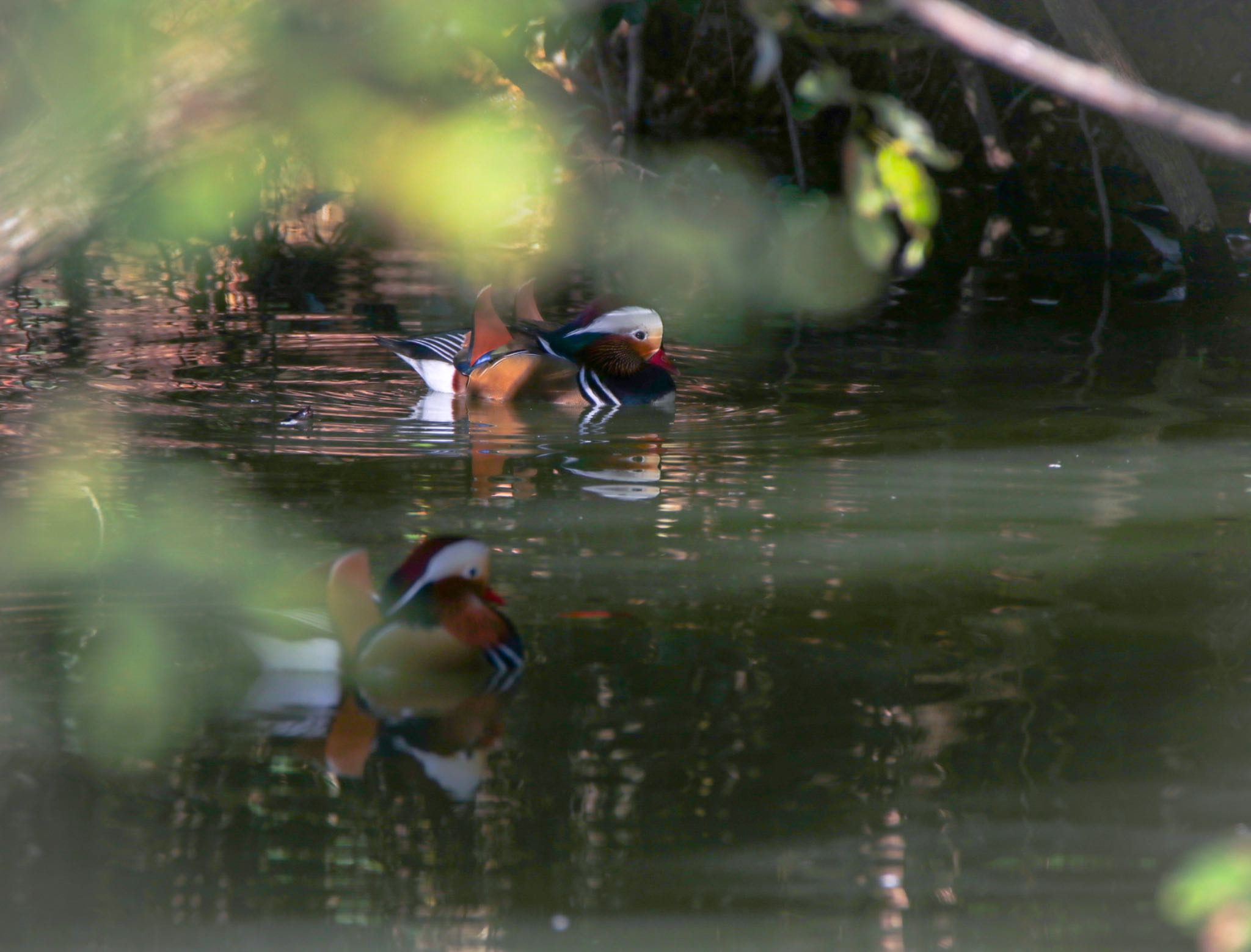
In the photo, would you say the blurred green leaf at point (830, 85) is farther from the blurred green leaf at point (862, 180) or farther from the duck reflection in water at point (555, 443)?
the duck reflection in water at point (555, 443)

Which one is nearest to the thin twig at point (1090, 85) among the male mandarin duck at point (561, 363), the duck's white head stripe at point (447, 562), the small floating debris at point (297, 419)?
the duck's white head stripe at point (447, 562)

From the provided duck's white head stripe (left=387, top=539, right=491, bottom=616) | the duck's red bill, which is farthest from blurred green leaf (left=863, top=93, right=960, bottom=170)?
the duck's red bill

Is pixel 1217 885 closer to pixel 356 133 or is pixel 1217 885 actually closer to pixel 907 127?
pixel 907 127

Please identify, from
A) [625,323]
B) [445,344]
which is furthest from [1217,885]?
[445,344]

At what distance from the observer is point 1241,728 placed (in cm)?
404

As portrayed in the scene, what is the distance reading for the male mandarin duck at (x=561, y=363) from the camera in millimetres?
8047

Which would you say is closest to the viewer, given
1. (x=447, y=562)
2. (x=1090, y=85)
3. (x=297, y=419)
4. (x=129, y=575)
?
(x=1090, y=85)

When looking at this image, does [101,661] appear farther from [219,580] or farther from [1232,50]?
[1232,50]

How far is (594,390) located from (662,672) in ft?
12.4

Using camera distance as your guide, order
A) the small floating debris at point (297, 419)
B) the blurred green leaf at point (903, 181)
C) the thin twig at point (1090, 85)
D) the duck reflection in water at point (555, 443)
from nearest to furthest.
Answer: the thin twig at point (1090, 85) < the blurred green leaf at point (903, 181) < the duck reflection in water at point (555, 443) < the small floating debris at point (297, 419)

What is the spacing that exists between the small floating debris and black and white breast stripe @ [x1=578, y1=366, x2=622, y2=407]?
1283mm

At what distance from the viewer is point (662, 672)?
14.4ft

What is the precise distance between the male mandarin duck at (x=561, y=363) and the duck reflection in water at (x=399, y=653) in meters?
3.82

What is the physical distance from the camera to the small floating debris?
736 cm
